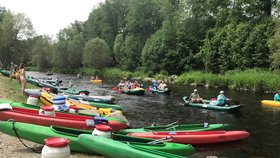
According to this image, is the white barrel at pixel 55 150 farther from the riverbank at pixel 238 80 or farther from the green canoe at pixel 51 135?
the riverbank at pixel 238 80

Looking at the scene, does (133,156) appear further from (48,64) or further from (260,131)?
(48,64)

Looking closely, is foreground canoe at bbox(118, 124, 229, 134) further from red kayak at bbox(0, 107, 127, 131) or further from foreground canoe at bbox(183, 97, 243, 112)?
foreground canoe at bbox(183, 97, 243, 112)

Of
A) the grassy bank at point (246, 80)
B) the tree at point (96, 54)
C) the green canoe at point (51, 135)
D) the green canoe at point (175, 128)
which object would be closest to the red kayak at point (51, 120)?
the green canoe at point (175, 128)

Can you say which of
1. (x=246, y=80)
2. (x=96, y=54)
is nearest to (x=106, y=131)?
(x=246, y=80)

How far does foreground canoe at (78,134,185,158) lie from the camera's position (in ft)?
23.2

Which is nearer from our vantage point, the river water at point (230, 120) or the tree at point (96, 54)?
the river water at point (230, 120)

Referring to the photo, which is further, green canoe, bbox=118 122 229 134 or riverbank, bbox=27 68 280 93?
riverbank, bbox=27 68 280 93

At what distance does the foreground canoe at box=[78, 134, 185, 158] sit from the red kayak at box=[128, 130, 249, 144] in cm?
292

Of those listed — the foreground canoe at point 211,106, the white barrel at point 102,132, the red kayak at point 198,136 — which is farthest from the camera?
the foreground canoe at point 211,106

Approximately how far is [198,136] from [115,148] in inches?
177

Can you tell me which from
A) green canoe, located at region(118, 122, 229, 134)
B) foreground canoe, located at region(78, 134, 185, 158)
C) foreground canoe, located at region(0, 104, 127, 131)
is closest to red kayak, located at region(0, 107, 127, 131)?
foreground canoe, located at region(0, 104, 127, 131)

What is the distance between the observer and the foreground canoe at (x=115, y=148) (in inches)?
278

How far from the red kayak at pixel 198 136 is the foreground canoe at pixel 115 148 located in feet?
9.57

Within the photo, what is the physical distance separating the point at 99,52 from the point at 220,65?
28.6 meters
